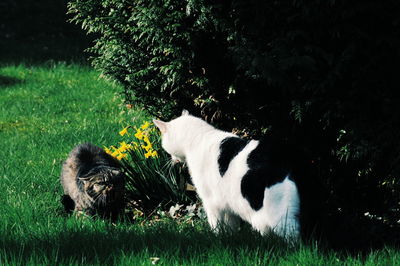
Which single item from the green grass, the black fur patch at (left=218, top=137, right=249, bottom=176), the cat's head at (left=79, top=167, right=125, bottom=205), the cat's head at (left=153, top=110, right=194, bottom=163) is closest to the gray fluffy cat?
the cat's head at (left=79, top=167, right=125, bottom=205)

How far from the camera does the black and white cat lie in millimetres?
3455

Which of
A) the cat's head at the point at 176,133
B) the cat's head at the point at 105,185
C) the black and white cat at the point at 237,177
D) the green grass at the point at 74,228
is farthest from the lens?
the cat's head at the point at 105,185

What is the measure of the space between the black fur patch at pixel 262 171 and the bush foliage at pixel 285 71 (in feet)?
1.32

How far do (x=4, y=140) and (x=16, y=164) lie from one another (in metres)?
1.21

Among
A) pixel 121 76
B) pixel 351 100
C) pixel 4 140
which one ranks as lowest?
pixel 4 140

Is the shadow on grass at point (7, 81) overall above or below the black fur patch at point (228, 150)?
below

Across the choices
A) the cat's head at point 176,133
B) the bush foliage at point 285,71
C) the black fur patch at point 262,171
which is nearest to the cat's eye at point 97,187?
the cat's head at point 176,133

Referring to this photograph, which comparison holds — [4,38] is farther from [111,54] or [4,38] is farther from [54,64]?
[111,54]

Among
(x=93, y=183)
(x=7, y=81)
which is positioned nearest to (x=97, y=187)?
(x=93, y=183)

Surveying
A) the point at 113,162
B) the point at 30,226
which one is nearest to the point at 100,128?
the point at 113,162

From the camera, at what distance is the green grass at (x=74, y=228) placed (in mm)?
3279

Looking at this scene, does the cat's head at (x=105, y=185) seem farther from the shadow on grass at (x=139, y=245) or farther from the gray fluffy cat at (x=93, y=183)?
the shadow on grass at (x=139, y=245)

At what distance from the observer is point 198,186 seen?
4.23 m

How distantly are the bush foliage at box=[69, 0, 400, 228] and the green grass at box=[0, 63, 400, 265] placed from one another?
2.28ft
